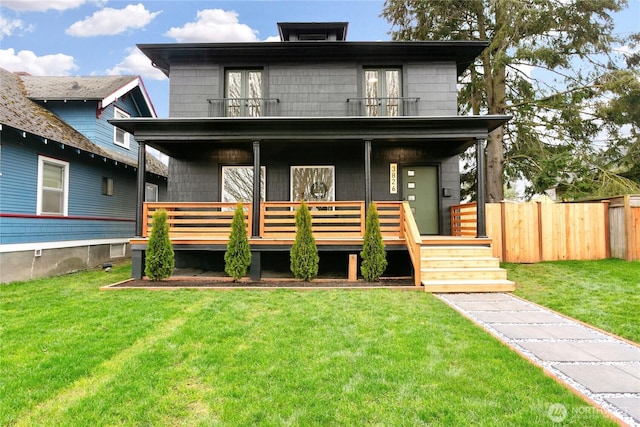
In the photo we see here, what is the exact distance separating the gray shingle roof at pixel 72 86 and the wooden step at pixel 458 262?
Answer: 10.8 meters

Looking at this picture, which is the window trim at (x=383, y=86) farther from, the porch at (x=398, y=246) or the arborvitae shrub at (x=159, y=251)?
the arborvitae shrub at (x=159, y=251)

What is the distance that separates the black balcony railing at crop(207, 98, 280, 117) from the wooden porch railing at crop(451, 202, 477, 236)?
18.3ft

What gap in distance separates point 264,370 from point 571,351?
2.97m

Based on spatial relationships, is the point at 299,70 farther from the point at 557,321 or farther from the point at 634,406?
the point at 634,406

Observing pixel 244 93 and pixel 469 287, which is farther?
pixel 244 93

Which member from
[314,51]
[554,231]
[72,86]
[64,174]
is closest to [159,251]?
[64,174]

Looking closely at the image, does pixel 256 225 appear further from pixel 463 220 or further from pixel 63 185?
pixel 63 185

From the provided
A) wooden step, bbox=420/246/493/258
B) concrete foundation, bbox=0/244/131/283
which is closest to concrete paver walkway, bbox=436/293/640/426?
wooden step, bbox=420/246/493/258

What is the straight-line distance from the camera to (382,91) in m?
8.59

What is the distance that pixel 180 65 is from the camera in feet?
28.1

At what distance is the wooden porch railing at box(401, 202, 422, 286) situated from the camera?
19.3 ft

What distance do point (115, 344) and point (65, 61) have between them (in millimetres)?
33584

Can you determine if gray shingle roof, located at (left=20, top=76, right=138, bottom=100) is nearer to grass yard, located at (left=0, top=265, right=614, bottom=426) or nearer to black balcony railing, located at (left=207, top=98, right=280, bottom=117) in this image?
black balcony railing, located at (left=207, top=98, right=280, bottom=117)

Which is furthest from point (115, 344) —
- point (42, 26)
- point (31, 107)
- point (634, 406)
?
point (42, 26)
